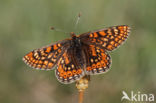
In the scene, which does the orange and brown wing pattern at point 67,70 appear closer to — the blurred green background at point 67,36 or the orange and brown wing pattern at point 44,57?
the orange and brown wing pattern at point 44,57

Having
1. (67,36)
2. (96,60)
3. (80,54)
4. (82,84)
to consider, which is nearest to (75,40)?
(80,54)

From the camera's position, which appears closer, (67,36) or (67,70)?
(67,70)

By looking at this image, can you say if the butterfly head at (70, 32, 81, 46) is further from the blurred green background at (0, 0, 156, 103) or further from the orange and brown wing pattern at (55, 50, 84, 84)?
the blurred green background at (0, 0, 156, 103)

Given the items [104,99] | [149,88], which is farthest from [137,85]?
[104,99]

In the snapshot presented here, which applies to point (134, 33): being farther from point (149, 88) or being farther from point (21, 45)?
point (21, 45)

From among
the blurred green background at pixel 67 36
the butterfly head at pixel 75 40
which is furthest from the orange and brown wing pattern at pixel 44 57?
the blurred green background at pixel 67 36

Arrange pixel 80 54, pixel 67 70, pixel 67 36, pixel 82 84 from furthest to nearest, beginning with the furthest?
pixel 67 36
pixel 80 54
pixel 67 70
pixel 82 84

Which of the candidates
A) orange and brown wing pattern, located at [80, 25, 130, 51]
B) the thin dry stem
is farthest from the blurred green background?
the thin dry stem

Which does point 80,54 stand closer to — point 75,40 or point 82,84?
point 75,40
